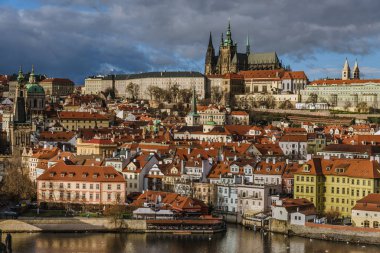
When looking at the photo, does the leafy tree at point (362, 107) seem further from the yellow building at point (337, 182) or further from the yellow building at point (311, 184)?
the yellow building at point (311, 184)

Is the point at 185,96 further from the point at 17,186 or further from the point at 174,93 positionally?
the point at 17,186

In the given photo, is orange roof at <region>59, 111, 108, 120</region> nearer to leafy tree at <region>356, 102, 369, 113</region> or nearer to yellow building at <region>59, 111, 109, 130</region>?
yellow building at <region>59, 111, 109, 130</region>

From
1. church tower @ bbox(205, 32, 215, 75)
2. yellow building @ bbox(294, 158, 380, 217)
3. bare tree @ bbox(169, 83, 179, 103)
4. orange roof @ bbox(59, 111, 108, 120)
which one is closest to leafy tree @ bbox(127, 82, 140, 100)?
bare tree @ bbox(169, 83, 179, 103)

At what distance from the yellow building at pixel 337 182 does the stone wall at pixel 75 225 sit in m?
11.2

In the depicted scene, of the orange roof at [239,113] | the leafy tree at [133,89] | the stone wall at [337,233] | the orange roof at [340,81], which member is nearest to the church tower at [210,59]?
the leafy tree at [133,89]

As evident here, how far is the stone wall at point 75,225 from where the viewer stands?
1850 inches

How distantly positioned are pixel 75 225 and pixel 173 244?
695 cm

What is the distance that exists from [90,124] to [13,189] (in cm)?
5174

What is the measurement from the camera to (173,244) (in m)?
43.7

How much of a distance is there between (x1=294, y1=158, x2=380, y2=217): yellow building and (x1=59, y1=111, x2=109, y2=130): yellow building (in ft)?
195

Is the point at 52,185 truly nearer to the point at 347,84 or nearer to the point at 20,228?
the point at 20,228

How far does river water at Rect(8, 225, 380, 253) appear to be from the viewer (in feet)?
137

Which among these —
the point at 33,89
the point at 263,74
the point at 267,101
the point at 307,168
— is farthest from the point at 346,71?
the point at 307,168

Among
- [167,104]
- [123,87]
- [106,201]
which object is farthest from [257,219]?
[123,87]
